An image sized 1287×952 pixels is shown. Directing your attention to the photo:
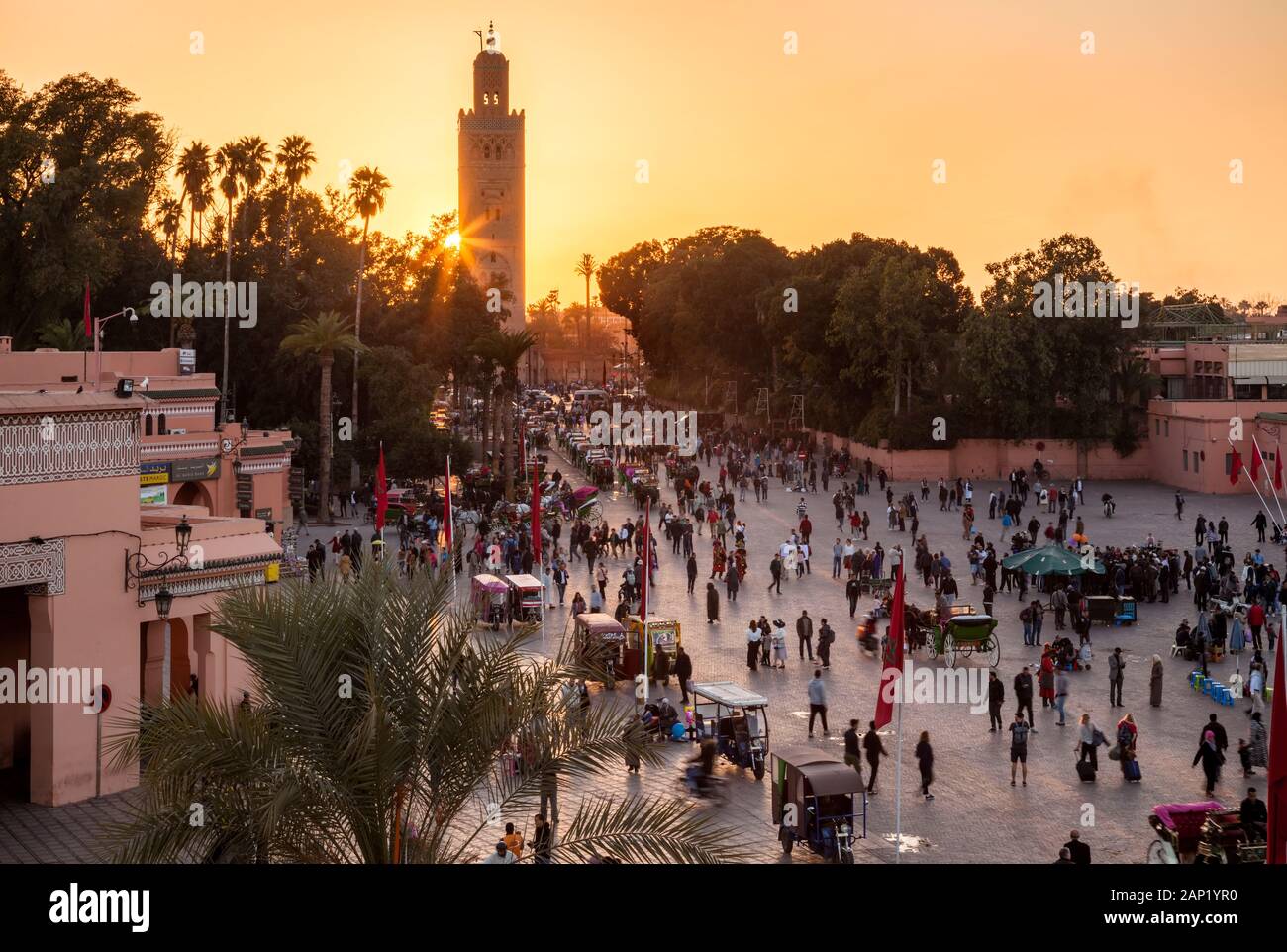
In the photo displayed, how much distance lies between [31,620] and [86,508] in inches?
57.2

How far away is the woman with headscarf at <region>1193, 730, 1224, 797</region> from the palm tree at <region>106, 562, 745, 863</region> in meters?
11.2

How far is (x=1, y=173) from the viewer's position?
50.4 meters

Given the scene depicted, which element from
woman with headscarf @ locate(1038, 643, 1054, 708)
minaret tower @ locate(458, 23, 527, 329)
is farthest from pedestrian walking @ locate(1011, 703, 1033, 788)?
minaret tower @ locate(458, 23, 527, 329)

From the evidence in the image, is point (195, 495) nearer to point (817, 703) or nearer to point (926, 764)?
point (817, 703)

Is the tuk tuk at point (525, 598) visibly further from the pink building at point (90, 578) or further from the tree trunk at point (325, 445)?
the tree trunk at point (325, 445)

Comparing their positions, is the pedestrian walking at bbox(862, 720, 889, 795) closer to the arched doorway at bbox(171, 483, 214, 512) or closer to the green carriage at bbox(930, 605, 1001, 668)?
the green carriage at bbox(930, 605, 1001, 668)

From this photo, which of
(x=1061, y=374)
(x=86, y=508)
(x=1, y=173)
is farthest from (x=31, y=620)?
(x=1061, y=374)

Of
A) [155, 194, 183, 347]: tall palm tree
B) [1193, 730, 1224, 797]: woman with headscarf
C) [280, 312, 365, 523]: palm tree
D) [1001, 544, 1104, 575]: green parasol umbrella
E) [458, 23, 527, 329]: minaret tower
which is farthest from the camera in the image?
[458, 23, 527, 329]: minaret tower

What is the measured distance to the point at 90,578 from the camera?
1838 cm

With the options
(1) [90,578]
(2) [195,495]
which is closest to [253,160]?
(2) [195,495]

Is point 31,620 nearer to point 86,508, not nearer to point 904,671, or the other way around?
point 86,508

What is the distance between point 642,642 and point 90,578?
9388mm

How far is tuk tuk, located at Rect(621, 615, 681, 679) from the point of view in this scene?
82.1 feet

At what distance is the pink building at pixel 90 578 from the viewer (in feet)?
58.3
